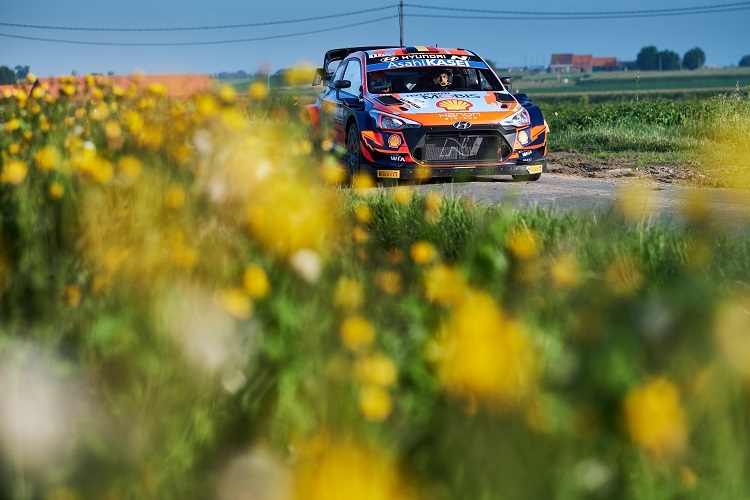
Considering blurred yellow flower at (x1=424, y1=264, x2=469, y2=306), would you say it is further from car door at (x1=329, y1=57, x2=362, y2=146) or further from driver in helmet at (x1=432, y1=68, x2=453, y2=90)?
driver in helmet at (x1=432, y1=68, x2=453, y2=90)

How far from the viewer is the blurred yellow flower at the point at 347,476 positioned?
2.26m

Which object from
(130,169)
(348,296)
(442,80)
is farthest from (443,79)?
(348,296)

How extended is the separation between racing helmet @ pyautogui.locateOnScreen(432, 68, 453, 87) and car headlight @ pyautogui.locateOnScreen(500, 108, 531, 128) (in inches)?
45.5

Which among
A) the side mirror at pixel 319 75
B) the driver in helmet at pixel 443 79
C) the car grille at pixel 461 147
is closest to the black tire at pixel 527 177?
the car grille at pixel 461 147

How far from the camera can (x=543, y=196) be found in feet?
36.4

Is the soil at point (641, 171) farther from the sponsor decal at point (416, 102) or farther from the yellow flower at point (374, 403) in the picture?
the yellow flower at point (374, 403)

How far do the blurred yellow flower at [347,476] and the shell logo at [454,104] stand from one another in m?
9.42

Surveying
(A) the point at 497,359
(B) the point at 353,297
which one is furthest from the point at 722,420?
(B) the point at 353,297

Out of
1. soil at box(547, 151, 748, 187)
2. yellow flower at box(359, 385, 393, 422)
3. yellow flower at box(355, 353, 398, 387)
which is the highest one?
yellow flower at box(355, 353, 398, 387)

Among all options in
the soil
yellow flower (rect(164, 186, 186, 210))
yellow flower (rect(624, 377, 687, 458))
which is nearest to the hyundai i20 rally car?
the soil

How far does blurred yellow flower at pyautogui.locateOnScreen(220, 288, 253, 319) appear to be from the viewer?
10.3 ft

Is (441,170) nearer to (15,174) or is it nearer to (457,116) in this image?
(457,116)

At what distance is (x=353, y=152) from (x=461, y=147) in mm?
1376

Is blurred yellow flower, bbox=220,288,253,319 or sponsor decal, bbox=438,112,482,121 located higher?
sponsor decal, bbox=438,112,482,121
